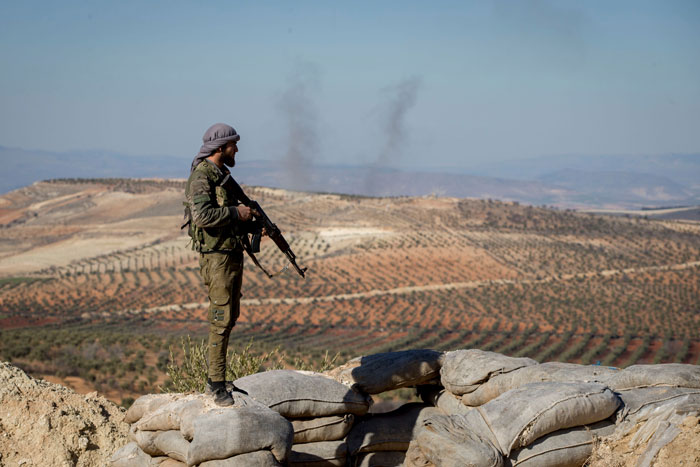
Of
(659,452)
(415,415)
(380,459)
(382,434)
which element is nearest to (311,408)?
(382,434)

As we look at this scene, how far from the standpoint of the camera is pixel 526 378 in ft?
23.0

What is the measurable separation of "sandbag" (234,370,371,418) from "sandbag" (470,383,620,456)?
1401 mm

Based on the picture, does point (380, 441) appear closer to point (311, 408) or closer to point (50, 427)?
point (311, 408)

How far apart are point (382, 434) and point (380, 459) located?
28 cm

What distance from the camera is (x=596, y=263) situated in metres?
49.1

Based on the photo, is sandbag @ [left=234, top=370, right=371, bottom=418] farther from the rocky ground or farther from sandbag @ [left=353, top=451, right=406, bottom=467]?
the rocky ground

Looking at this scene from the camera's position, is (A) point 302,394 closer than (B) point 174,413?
No

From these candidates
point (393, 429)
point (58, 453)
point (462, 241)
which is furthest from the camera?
point (462, 241)

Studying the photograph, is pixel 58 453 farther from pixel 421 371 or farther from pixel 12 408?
pixel 421 371

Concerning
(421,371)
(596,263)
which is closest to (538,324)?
(596,263)

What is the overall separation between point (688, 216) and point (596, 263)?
85462 millimetres

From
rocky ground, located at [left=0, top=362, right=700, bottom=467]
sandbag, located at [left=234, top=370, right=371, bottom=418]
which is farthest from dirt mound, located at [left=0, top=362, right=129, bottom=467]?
sandbag, located at [left=234, top=370, right=371, bottom=418]

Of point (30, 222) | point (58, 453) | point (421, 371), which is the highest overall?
point (421, 371)

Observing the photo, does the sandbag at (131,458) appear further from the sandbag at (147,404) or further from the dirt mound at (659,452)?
the dirt mound at (659,452)
